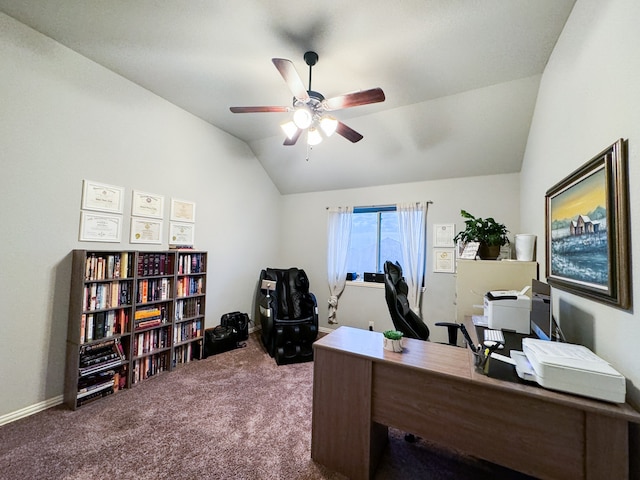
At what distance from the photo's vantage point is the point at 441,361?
1429 millimetres

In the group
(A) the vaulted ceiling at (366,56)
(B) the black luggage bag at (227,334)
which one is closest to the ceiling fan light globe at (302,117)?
(A) the vaulted ceiling at (366,56)

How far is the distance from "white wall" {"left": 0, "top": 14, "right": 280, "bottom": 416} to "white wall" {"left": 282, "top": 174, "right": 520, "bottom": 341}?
2.14 m

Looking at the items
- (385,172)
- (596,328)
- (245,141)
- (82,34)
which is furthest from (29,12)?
(596,328)

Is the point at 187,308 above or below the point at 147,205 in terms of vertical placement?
below

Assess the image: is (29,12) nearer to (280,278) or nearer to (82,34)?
(82,34)

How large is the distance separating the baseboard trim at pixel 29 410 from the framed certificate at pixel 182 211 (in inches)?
76.0

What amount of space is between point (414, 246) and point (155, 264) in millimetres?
3247

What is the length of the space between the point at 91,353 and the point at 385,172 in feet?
12.7

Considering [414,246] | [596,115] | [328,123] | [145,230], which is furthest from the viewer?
[414,246]

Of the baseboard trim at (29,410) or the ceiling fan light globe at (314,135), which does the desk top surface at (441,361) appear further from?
the baseboard trim at (29,410)

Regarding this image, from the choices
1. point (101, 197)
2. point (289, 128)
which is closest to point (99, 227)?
point (101, 197)

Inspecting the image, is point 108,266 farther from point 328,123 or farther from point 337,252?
point 337,252

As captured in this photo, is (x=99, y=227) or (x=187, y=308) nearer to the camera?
(x=99, y=227)

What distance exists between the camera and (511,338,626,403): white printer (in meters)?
1.02
